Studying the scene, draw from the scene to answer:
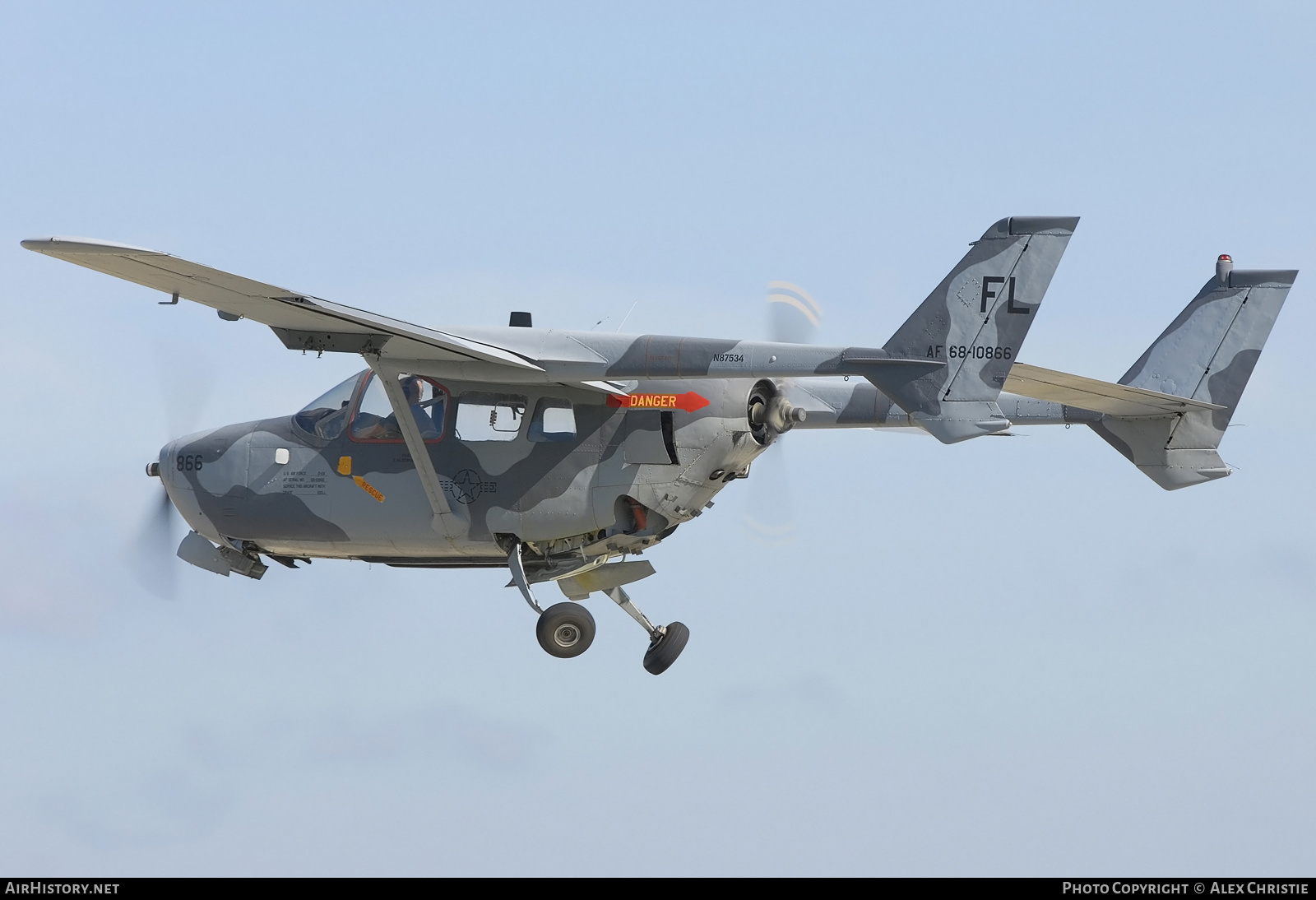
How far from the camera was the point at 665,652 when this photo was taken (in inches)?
1024

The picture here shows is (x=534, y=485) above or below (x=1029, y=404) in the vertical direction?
below

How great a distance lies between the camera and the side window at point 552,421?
23.9 m

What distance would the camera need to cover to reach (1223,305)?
26203 mm

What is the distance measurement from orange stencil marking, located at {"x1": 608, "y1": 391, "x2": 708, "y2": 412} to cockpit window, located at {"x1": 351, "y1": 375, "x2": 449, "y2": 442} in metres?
2.32

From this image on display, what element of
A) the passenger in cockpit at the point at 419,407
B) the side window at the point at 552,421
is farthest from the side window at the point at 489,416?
the passenger in cockpit at the point at 419,407

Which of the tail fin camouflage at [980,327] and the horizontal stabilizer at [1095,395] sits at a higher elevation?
the tail fin camouflage at [980,327]

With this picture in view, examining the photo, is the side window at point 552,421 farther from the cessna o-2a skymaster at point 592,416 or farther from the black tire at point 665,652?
the black tire at point 665,652

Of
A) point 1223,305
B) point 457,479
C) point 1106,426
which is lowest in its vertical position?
point 457,479

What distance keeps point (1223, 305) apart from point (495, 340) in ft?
34.4

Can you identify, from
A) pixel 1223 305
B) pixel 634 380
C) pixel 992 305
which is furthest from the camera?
pixel 1223 305

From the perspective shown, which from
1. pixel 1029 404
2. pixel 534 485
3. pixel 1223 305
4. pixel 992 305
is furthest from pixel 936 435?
pixel 1223 305

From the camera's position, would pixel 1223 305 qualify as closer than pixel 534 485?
No

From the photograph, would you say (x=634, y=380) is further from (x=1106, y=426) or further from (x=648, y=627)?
(x=1106, y=426)

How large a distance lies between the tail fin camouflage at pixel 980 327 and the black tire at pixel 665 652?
6132mm
